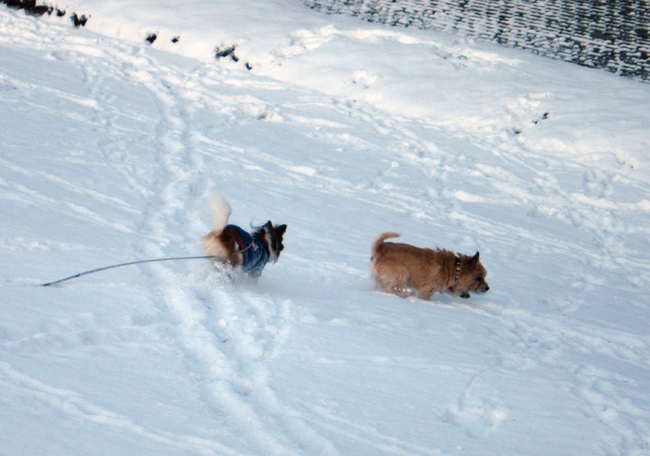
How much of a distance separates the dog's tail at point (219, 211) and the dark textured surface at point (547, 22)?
11.2m

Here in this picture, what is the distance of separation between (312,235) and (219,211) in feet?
6.96

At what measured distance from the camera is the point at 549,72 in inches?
463

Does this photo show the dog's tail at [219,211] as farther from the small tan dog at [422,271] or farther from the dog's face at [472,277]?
the dog's face at [472,277]

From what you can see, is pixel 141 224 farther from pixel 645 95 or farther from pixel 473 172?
pixel 645 95

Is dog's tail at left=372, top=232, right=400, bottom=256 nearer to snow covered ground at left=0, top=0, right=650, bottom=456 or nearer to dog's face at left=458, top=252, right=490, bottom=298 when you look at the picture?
snow covered ground at left=0, top=0, right=650, bottom=456

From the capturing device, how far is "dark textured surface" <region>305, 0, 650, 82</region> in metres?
12.8

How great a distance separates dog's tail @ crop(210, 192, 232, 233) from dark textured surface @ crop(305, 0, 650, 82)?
36.7 ft

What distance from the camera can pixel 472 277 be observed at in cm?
538

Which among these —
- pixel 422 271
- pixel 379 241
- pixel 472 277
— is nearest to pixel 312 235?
pixel 379 241

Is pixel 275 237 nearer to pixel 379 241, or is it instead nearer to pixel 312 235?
pixel 379 241

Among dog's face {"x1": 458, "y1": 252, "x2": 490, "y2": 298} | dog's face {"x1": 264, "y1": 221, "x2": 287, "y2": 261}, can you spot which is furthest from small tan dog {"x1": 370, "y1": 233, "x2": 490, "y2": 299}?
dog's face {"x1": 264, "y1": 221, "x2": 287, "y2": 261}

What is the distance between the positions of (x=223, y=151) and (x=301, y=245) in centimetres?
286

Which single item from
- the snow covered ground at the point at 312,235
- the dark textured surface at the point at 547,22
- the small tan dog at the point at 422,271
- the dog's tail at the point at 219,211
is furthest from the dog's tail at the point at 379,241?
the dark textured surface at the point at 547,22

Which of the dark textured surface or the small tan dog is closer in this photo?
the small tan dog
